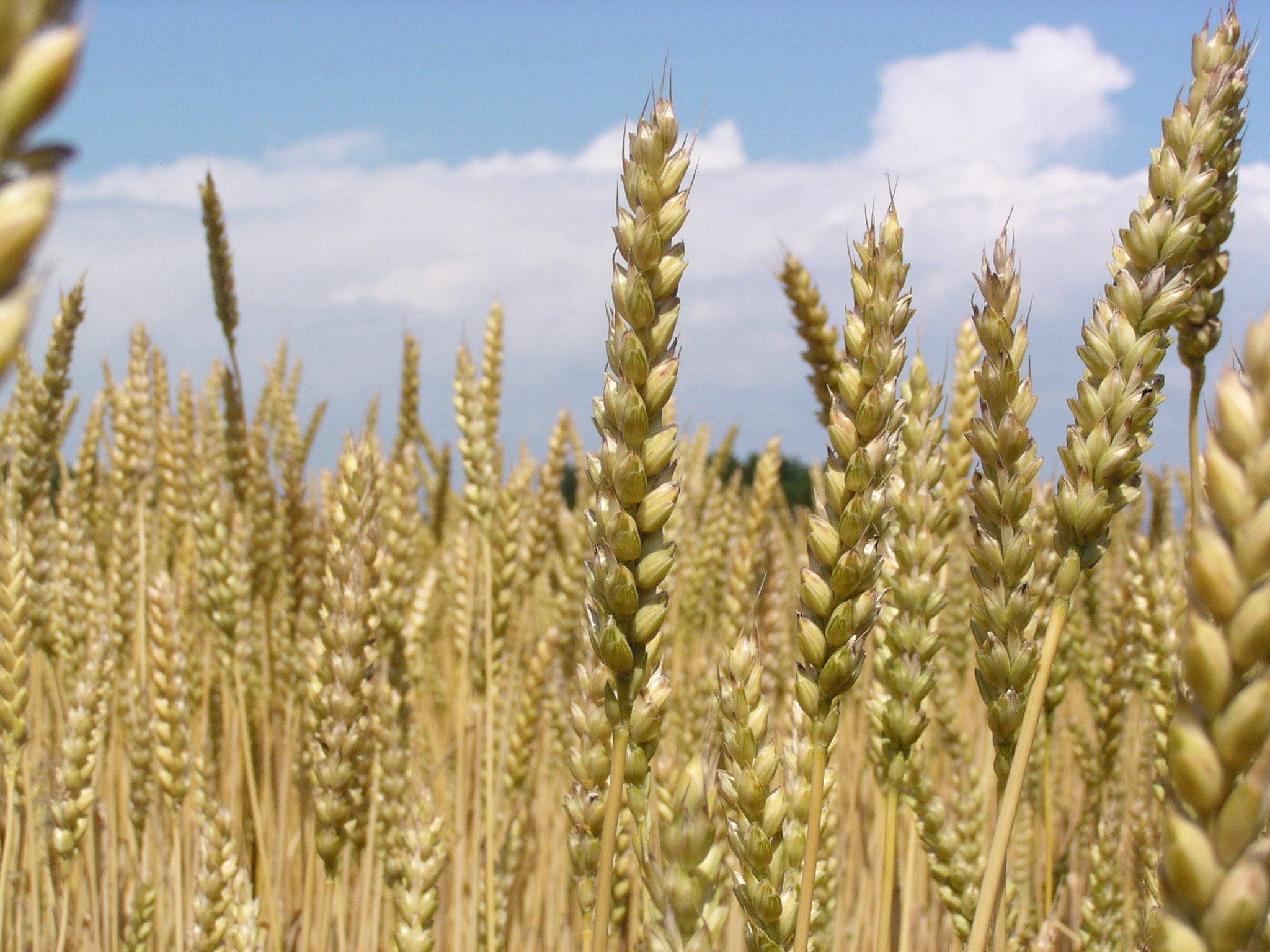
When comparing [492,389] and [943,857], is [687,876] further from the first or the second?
[492,389]

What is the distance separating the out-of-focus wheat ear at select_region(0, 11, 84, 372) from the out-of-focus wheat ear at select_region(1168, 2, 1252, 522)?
124 cm

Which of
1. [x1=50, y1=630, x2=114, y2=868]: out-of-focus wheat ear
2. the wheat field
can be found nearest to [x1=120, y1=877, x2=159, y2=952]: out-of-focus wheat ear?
the wheat field

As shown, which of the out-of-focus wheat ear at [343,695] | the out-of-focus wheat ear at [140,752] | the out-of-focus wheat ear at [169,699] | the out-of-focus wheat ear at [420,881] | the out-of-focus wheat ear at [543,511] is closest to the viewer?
the out-of-focus wheat ear at [420,881]

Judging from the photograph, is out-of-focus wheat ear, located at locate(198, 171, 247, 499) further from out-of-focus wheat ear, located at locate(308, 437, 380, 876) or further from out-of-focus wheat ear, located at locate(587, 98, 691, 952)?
out-of-focus wheat ear, located at locate(587, 98, 691, 952)

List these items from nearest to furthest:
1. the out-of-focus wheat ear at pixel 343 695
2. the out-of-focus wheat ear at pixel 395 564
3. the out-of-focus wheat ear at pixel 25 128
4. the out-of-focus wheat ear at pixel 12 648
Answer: the out-of-focus wheat ear at pixel 25 128 < the out-of-focus wheat ear at pixel 343 695 < the out-of-focus wheat ear at pixel 12 648 < the out-of-focus wheat ear at pixel 395 564

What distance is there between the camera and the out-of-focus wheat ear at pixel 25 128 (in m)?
0.34

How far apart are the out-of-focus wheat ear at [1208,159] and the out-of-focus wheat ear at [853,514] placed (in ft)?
1.49

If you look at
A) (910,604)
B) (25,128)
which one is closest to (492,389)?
(910,604)

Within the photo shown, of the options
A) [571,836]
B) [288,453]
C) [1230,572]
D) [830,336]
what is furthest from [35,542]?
[1230,572]

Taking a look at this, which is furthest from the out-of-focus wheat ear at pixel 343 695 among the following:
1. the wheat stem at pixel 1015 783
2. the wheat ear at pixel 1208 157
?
the wheat ear at pixel 1208 157

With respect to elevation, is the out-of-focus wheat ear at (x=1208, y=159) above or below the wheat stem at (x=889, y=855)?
above

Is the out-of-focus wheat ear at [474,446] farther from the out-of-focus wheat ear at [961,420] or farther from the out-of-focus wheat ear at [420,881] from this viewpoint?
the out-of-focus wheat ear at [961,420]

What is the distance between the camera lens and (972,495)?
1.15 meters

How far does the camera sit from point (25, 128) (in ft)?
1.13
